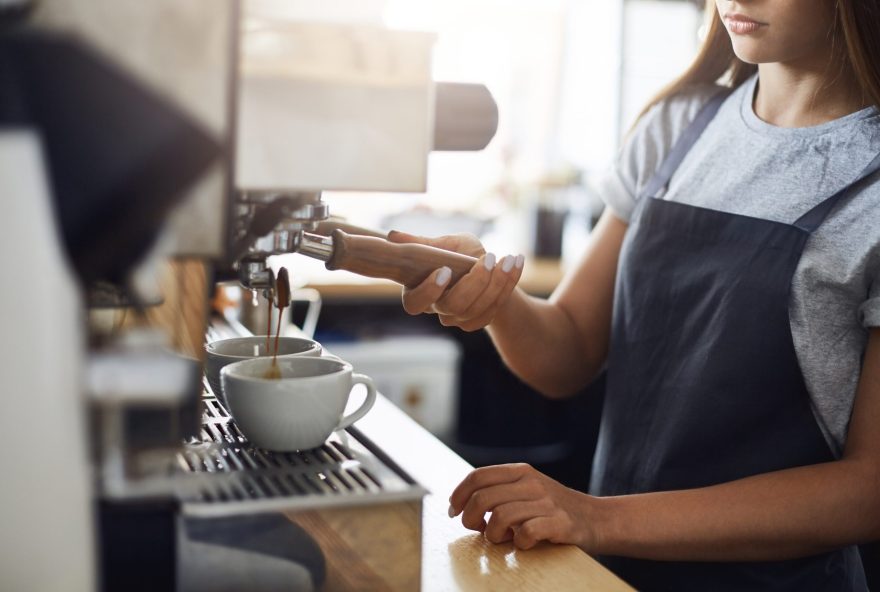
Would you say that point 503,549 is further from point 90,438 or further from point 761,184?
point 761,184

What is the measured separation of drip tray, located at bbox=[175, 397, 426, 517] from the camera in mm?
656

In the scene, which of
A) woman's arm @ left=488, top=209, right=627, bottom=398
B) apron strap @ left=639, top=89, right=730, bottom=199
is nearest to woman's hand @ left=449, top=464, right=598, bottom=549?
woman's arm @ left=488, top=209, right=627, bottom=398

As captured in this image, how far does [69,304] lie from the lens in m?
0.56

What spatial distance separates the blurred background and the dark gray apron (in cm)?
141

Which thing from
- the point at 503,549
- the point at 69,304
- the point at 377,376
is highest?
the point at 69,304

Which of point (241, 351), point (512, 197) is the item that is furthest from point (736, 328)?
point (512, 197)

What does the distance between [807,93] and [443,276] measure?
50cm

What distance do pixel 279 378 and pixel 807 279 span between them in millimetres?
554

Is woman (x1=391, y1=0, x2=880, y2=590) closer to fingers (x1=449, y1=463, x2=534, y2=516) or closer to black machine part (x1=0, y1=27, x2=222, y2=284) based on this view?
fingers (x1=449, y1=463, x2=534, y2=516)

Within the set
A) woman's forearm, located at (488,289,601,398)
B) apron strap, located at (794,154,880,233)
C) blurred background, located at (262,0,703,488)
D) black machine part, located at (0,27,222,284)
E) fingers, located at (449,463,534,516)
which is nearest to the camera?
black machine part, located at (0,27,222,284)

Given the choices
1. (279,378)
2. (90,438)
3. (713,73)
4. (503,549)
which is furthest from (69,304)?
(713,73)

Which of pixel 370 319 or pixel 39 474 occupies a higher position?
pixel 39 474

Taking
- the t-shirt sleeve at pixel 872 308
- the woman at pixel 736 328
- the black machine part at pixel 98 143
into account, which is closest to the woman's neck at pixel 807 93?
the woman at pixel 736 328

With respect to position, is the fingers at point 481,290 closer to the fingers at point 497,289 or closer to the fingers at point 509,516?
the fingers at point 497,289
